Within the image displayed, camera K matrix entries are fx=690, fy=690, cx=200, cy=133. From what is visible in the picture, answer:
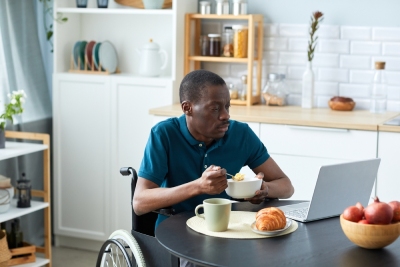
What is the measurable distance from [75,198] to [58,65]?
86cm

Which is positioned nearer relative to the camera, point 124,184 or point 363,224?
point 363,224

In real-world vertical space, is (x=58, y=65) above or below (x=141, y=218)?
above

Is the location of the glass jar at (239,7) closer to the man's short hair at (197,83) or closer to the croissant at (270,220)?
the man's short hair at (197,83)

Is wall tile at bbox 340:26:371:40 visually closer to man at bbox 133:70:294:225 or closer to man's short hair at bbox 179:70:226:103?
man at bbox 133:70:294:225

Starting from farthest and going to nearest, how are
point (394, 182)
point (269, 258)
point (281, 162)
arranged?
point (281, 162), point (394, 182), point (269, 258)

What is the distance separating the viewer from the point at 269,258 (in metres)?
1.85

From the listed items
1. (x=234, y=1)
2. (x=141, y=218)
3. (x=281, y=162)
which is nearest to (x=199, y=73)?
(x=141, y=218)

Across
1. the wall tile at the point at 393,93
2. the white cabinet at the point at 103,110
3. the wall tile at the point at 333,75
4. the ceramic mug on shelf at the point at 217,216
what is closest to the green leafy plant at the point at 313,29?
the wall tile at the point at 333,75

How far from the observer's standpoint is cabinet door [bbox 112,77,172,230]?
13.6 feet

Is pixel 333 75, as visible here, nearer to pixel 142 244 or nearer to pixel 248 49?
pixel 248 49

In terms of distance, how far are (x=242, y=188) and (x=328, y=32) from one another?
2.08 metres

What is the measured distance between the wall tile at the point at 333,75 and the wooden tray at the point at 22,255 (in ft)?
6.42

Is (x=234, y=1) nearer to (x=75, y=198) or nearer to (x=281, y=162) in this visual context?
(x=281, y=162)

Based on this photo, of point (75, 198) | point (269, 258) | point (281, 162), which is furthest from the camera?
point (75, 198)
